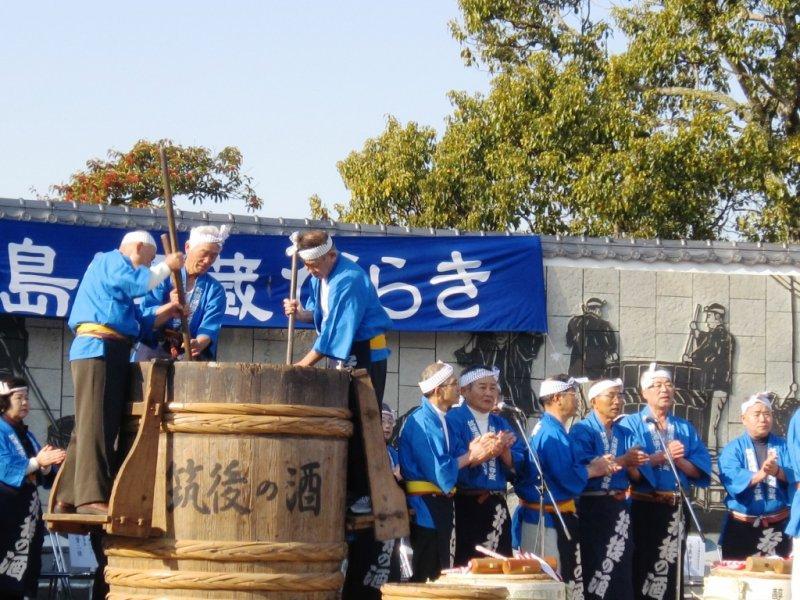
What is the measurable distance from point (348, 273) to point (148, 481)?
194 cm

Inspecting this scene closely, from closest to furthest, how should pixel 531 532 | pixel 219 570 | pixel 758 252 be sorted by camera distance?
pixel 219 570 → pixel 531 532 → pixel 758 252

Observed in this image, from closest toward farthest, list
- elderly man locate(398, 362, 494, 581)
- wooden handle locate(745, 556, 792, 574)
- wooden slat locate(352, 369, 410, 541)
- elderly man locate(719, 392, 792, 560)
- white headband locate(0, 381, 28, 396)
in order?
wooden slat locate(352, 369, 410, 541) < wooden handle locate(745, 556, 792, 574) < elderly man locate(398, 362, 494, 581) < white headband locate(0, 381, 28, 396) < elderly man locate(719, 392, 792, 560)

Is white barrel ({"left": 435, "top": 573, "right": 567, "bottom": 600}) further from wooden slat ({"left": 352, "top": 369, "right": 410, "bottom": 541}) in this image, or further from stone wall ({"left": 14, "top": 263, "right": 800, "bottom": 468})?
stone wall ({"left": 14, "top": 263, "right": 800, "bottom": 468})

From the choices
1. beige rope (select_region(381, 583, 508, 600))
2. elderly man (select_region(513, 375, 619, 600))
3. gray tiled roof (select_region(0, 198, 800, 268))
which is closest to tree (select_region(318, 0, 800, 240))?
gray tiled roof (select_region(0, 198, 800, 268))

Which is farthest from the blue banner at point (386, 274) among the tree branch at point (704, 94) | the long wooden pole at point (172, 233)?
the tree branch at point (704, 94)

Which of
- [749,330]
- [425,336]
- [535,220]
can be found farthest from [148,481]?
[535,220]

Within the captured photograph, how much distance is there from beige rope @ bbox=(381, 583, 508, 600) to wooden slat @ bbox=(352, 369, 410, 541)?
1.25ft

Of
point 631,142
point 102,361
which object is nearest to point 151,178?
point 631,142

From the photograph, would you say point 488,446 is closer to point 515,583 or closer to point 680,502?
point 515,583

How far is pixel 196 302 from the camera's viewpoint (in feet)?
23.5

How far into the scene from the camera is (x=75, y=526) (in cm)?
556

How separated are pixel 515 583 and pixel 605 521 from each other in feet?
9.06

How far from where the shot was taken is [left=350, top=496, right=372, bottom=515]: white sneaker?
5.69 meters

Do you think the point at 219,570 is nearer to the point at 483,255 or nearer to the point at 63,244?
the point at 63,244
